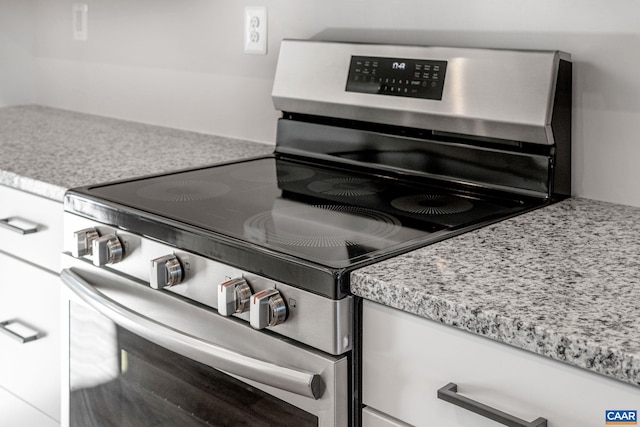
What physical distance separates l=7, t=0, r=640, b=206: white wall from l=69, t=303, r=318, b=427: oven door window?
2.40 ft

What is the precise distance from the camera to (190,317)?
1219 mm

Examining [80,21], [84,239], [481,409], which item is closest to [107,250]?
[84,239]

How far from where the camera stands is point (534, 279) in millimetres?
992

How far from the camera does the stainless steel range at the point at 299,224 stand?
1.08 meters

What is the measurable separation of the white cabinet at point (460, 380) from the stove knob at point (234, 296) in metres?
0.19

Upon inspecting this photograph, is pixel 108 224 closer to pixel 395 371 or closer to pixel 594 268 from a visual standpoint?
pixel 395 371

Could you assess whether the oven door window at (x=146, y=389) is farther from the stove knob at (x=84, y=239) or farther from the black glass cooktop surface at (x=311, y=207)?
the black glass cooktop surface at (x=311, y=207)

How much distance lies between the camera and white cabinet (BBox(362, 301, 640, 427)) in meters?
0.84

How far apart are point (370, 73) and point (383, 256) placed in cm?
62

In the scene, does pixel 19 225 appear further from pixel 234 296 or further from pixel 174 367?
pixel 234 296

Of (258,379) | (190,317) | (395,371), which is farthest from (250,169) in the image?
(395,371)

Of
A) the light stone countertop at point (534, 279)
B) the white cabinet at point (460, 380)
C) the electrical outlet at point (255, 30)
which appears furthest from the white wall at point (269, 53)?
the white cabinet at point (460, 380)

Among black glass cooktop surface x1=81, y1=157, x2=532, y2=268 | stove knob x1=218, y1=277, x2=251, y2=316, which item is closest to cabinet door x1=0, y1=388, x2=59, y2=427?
A: black glass cooktop surface x1=81, y1=157, x2=532, y2=268

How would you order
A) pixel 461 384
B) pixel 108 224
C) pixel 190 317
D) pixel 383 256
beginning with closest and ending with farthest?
pixel 461 384
pixel 383 256
pixel 190 317
pixel 108 224
